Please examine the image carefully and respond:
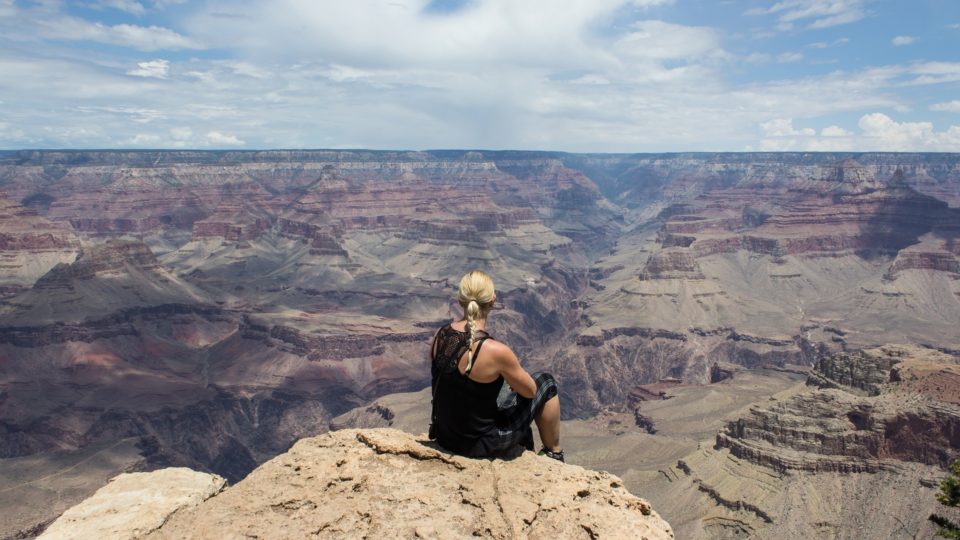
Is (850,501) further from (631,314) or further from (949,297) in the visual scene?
(949,297)

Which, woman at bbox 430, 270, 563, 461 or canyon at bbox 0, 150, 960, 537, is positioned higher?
woman at bbox 430, 270, 563, 461

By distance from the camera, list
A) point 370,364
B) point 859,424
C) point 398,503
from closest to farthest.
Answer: point 398,503, point 859,424, point 370,364

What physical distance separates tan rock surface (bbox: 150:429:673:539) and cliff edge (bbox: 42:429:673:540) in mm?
17

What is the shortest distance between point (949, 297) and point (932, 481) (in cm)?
16132

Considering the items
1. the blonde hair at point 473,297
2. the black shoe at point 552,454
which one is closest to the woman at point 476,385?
the blonde hair at point 473,297

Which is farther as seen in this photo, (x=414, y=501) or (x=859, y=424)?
(x=859, y=424)

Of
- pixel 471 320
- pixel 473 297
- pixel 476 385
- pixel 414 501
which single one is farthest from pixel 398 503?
pixel 473 297

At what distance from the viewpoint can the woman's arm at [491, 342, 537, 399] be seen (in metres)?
11.6

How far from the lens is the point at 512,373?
11656 mm

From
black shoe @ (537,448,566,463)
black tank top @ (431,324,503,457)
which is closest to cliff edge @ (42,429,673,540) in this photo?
black tank top @ (431,324,503,457)

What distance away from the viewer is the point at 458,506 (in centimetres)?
1043

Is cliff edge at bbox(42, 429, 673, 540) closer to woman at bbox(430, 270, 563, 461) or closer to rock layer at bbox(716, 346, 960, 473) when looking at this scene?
woman at bbox(430, 270, 563, 461)

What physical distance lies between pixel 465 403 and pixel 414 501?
6.71ft

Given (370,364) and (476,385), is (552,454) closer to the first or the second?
(476,385)
